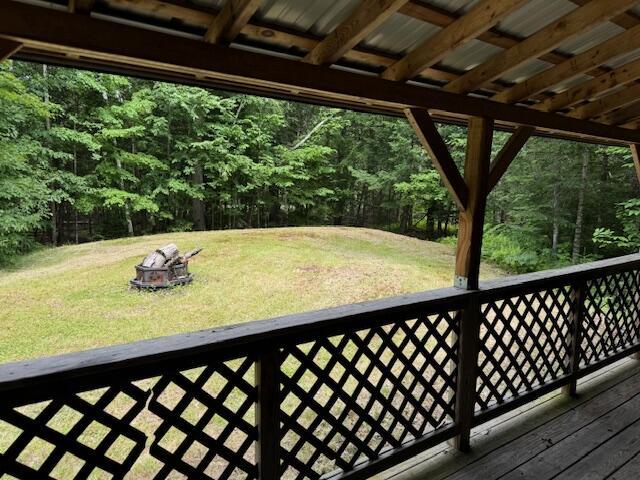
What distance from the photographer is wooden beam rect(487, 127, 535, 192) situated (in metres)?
2.42

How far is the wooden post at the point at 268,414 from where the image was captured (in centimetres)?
173

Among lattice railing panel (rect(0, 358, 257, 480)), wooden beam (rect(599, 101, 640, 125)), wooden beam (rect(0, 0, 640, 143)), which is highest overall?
wooden beam (rect(599, 101, 640, 125))

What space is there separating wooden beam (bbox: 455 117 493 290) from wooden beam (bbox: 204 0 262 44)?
61.3 inches

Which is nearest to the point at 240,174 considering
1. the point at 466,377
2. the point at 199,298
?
the point at 199,298

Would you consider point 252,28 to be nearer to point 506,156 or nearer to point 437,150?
Result: point 437,150

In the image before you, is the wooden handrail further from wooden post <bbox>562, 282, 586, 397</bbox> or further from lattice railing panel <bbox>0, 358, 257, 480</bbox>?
wooden post <bbox>562, 282, 586, 397</bbox>

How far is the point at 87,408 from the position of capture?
1.37m

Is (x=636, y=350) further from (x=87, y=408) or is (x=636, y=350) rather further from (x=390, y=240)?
(x=390, y=240)

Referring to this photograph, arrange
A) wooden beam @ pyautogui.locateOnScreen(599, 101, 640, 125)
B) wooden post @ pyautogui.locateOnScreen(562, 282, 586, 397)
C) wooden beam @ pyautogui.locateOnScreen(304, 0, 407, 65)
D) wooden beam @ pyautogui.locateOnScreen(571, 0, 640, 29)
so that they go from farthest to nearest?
wooden beam @ pyautogui.locateOnScreen(599, 101, 640, 125) → wooden post @ pyautogui.locateOnScreen(562, 282, 586, 397) → wooden beam @ pyautogui.locateOnScreen(571, 0, 640, 29) → wooden beam @ pyautogui.locateOnScreen(304, 0, 407, 65)

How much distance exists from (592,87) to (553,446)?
231 centimetres

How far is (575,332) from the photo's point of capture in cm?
312

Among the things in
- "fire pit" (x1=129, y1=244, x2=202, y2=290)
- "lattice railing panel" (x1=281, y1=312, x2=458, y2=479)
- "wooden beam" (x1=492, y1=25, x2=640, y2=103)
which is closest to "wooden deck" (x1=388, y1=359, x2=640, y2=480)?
"lattice railing panel" (x1=281, y1=312, x2=458, y2=479)

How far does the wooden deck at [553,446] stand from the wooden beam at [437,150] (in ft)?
5.02

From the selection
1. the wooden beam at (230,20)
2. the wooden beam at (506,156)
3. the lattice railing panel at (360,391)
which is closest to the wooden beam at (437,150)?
the wooden beam at (506,156)
